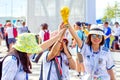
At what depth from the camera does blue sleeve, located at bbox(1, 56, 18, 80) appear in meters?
3.51

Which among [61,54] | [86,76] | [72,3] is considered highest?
[72,3]

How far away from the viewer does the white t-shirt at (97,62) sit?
4480 mm

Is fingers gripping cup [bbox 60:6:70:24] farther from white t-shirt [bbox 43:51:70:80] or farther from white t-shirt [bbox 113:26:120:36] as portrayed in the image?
white t-shirt [bbox 113:26:120:36]

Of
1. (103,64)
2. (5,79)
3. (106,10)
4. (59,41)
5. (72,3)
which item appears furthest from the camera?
(106,10)

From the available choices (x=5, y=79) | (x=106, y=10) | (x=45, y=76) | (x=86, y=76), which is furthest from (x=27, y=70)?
(x=106, y=10)

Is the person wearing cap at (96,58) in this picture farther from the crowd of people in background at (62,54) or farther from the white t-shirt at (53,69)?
the white t-shirt at (53,69)

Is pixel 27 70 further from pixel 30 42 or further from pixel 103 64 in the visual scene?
pixel 103 64

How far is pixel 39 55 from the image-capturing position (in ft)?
14.8

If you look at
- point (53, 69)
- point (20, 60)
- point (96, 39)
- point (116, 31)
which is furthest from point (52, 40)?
point (116, 31)

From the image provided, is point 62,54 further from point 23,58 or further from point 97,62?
point 23,58

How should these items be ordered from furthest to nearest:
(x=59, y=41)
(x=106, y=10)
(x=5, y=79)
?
(x=106, y=10)
(x=59, y=41)
(x=5, y=79)

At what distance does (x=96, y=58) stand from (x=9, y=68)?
1392mm

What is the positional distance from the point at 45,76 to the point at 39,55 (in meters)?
0.38

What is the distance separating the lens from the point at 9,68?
11.5 ft
